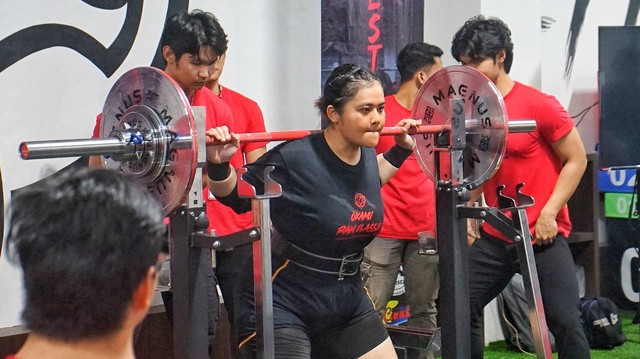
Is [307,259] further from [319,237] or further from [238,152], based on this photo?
[238,152]

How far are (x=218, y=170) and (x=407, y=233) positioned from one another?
1781 mm

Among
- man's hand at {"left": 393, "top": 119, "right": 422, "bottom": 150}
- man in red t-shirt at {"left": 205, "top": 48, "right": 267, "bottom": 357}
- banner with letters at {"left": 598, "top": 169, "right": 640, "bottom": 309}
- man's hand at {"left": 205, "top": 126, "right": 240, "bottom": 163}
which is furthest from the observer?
banner with letters at {"left": 598, "top": 169, "right": 640, "bottom": 309}

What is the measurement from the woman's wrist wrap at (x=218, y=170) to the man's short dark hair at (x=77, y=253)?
162 cm

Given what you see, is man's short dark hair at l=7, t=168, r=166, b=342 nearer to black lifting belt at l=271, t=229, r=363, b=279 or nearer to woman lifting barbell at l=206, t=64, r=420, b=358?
woman lifting barbell at l=206, t=64, r=420, b=358

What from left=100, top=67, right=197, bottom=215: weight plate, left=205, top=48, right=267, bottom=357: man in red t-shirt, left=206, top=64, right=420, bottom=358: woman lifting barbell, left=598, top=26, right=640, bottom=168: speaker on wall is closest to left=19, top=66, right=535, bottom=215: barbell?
left=100, top=67, right=197, bottom=215: weight plate

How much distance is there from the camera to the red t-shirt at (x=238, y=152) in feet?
12.3

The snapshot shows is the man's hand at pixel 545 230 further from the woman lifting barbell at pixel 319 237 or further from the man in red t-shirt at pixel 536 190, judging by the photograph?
the woman lifting barbell at pixel 319 237

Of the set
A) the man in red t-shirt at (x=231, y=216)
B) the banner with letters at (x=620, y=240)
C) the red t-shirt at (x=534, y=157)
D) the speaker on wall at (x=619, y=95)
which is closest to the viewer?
the man in red t-shirt at (x=231, y=216)

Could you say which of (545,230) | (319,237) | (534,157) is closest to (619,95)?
(534,157)

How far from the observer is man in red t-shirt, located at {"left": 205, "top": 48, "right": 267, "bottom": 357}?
3676 millimetres

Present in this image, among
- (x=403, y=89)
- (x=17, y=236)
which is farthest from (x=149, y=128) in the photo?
(x=403, y=89)

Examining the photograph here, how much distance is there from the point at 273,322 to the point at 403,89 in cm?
206

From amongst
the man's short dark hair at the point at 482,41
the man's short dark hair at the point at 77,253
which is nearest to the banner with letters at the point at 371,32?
the man's short dark hair at the point at 482,41

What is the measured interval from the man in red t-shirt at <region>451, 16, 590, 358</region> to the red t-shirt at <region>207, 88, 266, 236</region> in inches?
35.8
